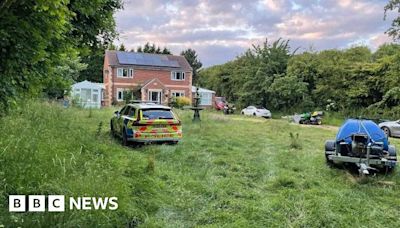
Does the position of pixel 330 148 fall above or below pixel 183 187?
above

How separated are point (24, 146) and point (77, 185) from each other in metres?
1.77

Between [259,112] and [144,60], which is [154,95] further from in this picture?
[259,112]

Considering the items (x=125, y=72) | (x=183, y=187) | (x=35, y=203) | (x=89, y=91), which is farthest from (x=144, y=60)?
(x=35, y=203)

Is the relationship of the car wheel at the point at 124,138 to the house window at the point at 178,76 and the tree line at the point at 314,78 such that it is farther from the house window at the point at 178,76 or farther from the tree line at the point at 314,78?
the house window at the point at 178,76

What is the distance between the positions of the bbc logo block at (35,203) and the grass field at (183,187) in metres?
0.10

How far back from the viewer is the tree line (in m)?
29.4

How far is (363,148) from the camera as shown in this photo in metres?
8.58

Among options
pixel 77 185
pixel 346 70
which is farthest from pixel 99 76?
pixel 77 185

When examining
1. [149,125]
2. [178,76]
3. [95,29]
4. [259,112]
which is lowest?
[259,112]

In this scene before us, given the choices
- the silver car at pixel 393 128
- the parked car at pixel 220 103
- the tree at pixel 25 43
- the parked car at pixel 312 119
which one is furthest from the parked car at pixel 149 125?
the parked car at pixel 220 103

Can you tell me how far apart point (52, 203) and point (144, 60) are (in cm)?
4095

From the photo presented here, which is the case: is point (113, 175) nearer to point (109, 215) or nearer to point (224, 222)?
point (109, 215)

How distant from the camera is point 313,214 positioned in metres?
5.70

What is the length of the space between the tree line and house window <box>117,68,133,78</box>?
13358 millimetres
